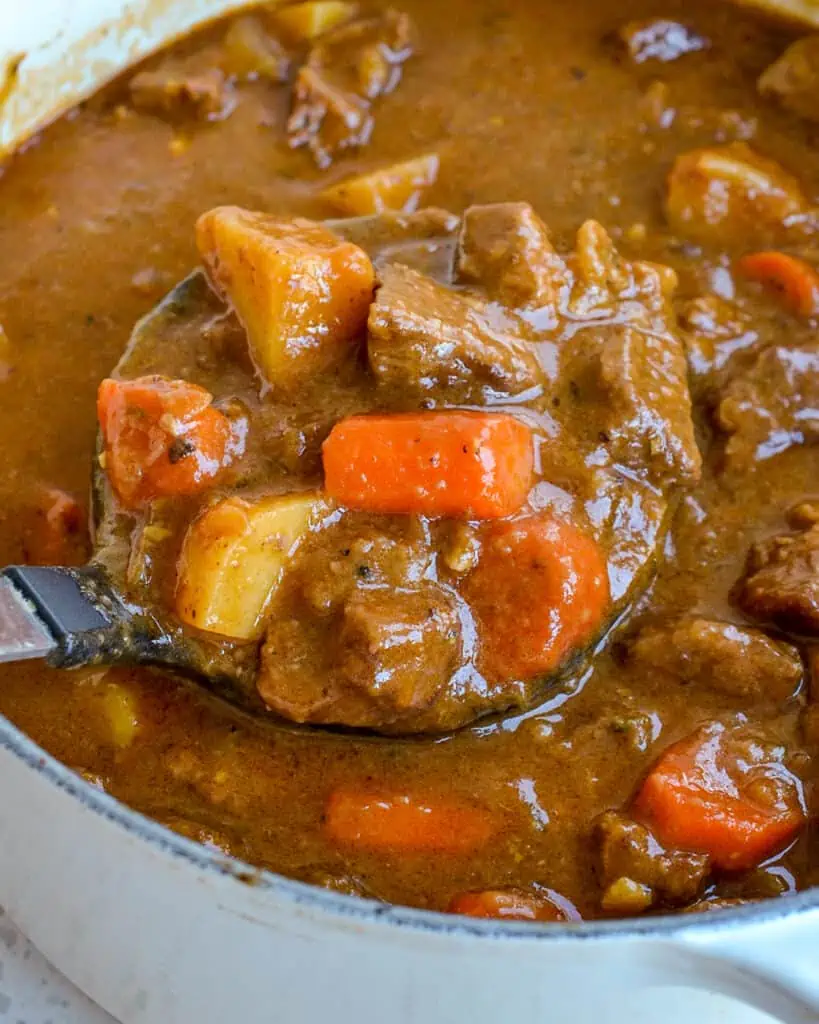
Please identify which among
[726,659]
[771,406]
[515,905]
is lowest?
[515,905]

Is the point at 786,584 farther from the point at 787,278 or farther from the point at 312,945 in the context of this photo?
the point at 312,945

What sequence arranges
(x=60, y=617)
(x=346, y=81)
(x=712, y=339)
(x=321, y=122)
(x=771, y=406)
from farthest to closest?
(x=346, y=81) < (x=321, y=122) < (x=712, y=339) < (x=771, y=406) < (x=60, y=617)

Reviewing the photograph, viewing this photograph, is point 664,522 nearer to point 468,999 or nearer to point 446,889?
point 446,889

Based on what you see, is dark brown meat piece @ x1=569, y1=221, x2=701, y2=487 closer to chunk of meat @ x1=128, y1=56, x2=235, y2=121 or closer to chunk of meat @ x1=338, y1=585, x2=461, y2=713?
chunk of meat @ x1=338, y1=585, x2=461, y2=713

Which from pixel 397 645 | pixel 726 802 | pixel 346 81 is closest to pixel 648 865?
pixel 726 802

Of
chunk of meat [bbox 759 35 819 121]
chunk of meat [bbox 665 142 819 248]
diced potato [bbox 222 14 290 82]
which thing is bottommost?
chunk of meat [bbox 665 142 819 248]

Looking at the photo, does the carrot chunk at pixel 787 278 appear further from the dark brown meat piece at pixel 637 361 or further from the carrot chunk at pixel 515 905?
the carrot chunk at pixel 515 905

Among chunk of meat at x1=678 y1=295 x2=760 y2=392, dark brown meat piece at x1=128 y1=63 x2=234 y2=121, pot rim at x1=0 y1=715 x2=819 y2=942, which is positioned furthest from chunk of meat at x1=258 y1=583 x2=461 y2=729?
dark brown meat piece at x1=128 y1=63 x2=234 y2=121
